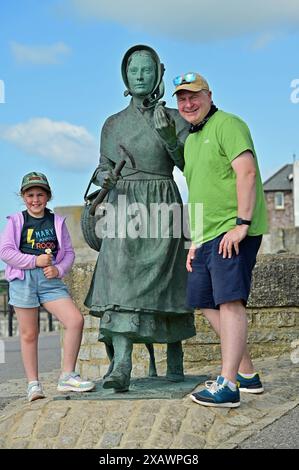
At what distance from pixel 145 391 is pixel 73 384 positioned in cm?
49

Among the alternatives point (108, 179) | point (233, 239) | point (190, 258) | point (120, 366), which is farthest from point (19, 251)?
point (233, 239)

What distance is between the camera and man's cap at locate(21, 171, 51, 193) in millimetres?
5988

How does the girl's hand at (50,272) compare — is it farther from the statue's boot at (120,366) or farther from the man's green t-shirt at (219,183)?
the man's green t-shirt at (219,183)

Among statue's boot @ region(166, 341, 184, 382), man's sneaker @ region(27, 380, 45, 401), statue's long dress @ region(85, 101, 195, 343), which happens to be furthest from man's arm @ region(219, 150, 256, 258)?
man's sneaker @ region(27, 380, 45, 401)

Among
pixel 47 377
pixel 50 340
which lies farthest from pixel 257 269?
pixel 50 340

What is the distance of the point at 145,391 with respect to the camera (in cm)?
563

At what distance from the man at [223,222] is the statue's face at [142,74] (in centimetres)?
51

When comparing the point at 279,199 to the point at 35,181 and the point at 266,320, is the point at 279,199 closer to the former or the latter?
the point at 266,320

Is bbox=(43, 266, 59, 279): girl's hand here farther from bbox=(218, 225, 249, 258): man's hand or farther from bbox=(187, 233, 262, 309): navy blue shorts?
bbox=(218, 225, 249, 258): man's hand

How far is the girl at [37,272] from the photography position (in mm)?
5879

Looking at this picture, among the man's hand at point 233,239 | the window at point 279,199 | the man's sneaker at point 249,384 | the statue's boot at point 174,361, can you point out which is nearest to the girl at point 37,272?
the statue's boot at point 174,361

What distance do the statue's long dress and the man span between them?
29 centimetres
